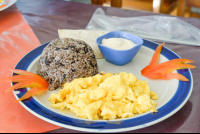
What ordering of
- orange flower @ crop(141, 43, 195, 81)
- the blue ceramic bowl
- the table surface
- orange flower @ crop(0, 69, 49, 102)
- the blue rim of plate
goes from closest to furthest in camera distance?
the blue rim of plate < the table surface < orange flower @ crop(0, 69, 49, 102) < orange flower @ crop(141, 43, 195, 81) < the blue ceramic bowl

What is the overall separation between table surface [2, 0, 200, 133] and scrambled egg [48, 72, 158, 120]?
0.45 feet

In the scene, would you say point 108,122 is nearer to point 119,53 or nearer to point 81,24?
point 119,53

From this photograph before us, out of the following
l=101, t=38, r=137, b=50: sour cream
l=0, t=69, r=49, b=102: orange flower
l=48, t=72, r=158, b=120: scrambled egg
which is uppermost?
l=101, t=38, r=137, b=50: sour cream

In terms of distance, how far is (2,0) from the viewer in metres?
2.51

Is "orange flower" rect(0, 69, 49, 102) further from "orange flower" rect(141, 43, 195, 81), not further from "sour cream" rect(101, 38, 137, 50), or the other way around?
"orange flower" rect(141, 43, 195, 81)

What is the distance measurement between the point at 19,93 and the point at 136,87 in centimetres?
78

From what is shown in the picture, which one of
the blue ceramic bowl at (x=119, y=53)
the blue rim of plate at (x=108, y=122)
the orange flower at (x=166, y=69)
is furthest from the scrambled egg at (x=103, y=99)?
the blue ceramic bowl at (x=119, y=53)

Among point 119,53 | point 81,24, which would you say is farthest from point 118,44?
point 81,24

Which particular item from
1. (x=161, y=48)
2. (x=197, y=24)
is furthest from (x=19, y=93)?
(x=197, y=24)

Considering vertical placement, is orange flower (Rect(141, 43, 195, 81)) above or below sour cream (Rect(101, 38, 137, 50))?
below

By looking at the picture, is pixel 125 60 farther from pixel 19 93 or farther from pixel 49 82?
pixel 19 93

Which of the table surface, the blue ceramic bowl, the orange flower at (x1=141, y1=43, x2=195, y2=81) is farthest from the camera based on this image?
the blue ceramic bowl

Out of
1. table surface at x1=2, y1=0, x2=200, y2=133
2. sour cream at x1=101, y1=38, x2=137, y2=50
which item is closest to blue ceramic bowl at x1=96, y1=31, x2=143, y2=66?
sour cream at x1=101, y1=38, x2=137, y2=50

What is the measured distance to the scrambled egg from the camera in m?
1.05
